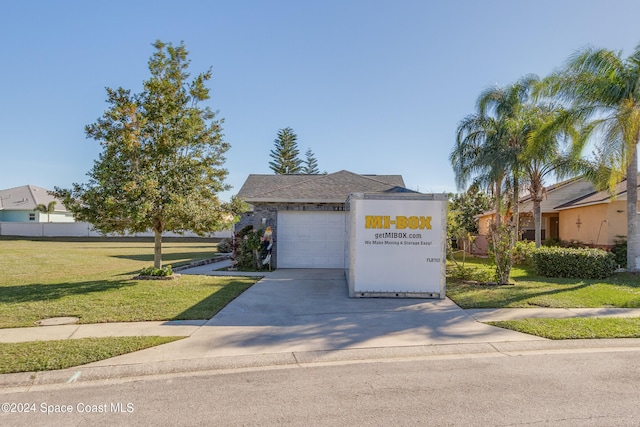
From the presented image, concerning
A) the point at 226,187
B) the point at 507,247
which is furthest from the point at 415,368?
the point at 226,187

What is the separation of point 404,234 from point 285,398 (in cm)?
627

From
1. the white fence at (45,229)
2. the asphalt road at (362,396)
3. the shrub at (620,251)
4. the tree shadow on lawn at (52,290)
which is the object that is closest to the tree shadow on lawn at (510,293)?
the asphalt road at (362,396)

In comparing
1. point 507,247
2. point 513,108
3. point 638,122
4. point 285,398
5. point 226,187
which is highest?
point 513,108

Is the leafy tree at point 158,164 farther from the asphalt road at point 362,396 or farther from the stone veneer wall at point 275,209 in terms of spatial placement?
the asphalt road at point 362,396

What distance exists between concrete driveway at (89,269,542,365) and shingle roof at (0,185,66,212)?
52.6m

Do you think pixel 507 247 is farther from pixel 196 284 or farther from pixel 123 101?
pixel 123 101

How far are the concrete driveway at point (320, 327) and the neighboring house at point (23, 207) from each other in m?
51.2

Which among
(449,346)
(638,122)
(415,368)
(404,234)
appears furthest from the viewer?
(638,122)

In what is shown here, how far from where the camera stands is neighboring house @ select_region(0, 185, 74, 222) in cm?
4925

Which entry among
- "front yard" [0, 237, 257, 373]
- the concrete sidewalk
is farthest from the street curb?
"front yard" [0, 237, 257, 373]

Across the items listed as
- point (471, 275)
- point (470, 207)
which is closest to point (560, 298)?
point (471, 275)

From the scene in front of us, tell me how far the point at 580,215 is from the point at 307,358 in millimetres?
19677

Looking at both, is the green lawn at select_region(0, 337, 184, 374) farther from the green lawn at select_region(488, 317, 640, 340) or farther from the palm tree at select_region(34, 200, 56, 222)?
the palm tree at select_region(34, 200, 56, 222)

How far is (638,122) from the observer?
1208cm
